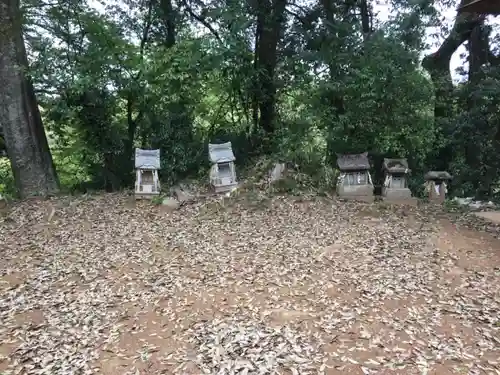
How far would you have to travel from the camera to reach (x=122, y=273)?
4.20m

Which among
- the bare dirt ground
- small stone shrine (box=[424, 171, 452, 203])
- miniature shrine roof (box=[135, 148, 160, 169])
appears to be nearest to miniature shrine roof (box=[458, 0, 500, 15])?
small stone shrine (box=[424, 171, 452, 203])

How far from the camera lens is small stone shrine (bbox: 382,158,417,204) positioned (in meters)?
6.68

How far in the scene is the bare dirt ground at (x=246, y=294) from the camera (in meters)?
2.79

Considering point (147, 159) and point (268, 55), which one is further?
point (268, 55)

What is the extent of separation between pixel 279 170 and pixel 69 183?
4.73m

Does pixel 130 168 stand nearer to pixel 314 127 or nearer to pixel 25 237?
pixel 25 237

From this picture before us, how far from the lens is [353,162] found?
266 inches

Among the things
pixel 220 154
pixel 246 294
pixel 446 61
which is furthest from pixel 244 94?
pixel 246 294

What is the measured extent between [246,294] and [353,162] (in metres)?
3.80

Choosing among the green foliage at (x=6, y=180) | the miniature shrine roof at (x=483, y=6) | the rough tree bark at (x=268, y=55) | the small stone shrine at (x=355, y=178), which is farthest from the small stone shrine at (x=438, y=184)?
the green foliage at (x=6, y=180)

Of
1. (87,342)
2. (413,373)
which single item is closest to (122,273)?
(87,342)

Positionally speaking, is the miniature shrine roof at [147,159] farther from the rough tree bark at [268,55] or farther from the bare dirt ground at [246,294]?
the rough tree bark at [268,55]

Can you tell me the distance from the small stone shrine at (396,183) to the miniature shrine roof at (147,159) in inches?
148

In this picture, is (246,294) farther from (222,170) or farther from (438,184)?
(438,184)
